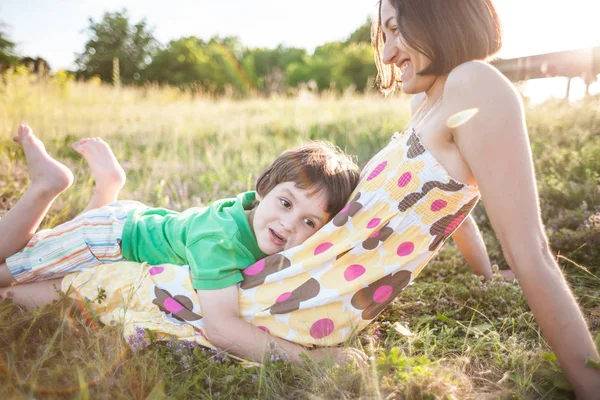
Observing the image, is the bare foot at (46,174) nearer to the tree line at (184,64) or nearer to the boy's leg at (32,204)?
the boy's leg at (32,204)

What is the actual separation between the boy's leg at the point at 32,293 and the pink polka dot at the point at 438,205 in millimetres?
1896

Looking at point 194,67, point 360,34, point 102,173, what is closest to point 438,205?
point 102,173

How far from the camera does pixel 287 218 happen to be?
223cm

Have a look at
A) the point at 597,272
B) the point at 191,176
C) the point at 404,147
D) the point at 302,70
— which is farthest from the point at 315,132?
the point at 302,70

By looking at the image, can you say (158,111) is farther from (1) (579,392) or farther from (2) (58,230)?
(1) (579,392)

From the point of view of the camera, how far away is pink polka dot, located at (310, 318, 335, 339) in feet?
6.90

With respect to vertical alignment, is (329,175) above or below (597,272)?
above

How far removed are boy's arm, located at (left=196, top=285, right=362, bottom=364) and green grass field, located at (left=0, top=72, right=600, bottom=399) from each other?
0.07 m

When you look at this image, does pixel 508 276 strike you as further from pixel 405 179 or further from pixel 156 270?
pixel 156 270

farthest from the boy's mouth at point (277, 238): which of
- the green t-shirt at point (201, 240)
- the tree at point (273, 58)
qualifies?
the tree at point (273, 58)

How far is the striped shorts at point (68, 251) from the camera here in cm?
247

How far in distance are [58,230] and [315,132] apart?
4.92m

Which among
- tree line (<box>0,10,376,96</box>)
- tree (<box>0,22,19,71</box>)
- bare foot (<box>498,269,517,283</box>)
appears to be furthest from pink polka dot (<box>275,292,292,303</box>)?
tree line (<box>0,10,376,96</box>)

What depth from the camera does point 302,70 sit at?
30.5 meters
